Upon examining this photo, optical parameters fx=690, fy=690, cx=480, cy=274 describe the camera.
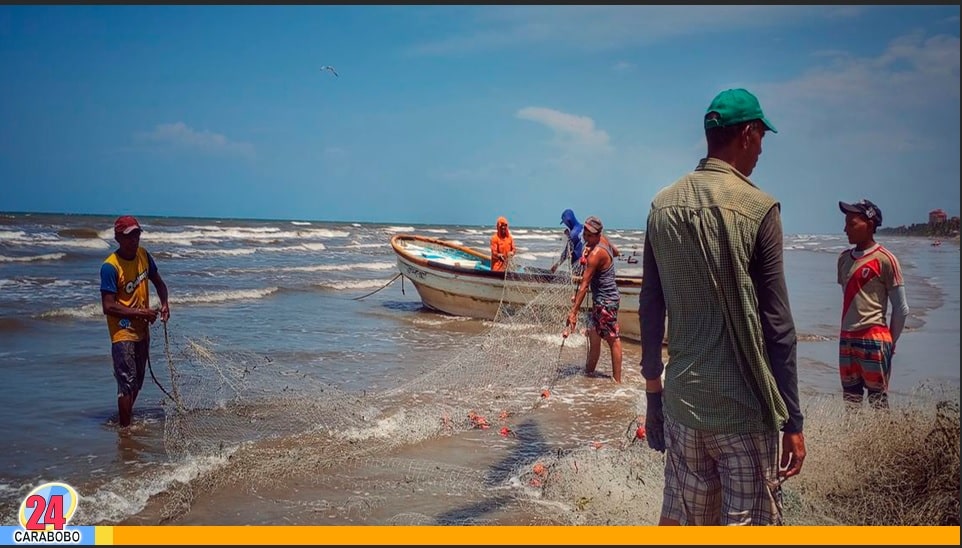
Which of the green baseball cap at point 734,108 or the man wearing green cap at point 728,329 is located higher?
the green baseball cap at point 734,108

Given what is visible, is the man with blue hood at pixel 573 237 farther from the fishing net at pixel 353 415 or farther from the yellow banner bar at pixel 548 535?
the yellow banner bar at pixel 548 535

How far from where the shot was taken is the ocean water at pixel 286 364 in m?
4.61

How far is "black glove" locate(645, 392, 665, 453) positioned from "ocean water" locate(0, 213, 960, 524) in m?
1.77

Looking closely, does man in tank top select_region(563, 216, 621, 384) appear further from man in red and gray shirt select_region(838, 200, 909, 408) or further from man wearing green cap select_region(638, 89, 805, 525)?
man wearing green cap select_region(638, 89, 805, 525)

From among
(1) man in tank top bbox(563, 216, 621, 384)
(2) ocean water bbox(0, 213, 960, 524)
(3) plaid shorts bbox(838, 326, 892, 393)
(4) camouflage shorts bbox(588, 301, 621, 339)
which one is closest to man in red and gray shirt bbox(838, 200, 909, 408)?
(3) plaid shorts bbox(838, 326, 892, 393)

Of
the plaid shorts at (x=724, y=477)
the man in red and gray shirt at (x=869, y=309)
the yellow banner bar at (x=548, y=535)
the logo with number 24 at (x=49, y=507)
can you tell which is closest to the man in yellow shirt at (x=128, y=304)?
the logo with number 24 at (x=49, y=507)

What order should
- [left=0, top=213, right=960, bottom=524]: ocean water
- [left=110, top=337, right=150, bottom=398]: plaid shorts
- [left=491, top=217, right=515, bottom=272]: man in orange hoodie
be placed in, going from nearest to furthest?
[left=0, top=213, right=960, bottom=524]: ocean water → [left=110, top=337, right=150, bottom=398]: plaid shorts → [left=491, top=217, right=515, bottom=272]: man in orange hoodie

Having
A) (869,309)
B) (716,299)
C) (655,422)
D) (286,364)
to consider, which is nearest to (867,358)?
(869,309)

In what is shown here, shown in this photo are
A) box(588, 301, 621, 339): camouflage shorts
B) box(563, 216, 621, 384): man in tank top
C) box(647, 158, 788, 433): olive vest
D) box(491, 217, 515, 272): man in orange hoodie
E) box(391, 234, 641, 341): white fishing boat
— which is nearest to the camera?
box(647, 158, 788, 433): olive vest

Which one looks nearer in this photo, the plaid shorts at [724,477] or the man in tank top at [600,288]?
the plaid shorts at [724,477]

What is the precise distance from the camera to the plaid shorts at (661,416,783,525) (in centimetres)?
235

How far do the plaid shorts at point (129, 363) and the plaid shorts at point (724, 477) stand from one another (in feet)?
16.1

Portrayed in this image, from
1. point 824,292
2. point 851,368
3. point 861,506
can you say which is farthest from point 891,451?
point 824,292

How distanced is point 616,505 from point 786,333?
2230 millimetres
